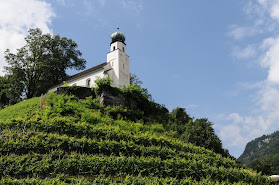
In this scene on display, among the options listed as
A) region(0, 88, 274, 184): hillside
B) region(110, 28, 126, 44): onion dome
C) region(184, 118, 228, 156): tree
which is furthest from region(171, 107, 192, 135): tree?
region(110, 28, 126, 44): onion dome

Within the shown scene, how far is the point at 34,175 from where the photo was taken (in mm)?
10117

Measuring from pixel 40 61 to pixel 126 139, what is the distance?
26.0 m

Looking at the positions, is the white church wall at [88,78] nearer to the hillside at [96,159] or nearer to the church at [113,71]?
the church at [113,71]

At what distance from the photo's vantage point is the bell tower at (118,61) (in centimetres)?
3656

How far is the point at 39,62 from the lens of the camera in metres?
35.3

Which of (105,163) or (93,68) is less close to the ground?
(93,68)

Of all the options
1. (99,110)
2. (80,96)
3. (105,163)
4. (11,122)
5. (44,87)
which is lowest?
(105,163)

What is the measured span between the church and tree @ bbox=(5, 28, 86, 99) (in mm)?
2385

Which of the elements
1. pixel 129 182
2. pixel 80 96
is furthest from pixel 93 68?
pixel 129 182

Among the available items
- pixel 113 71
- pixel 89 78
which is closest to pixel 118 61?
pixel 113 71

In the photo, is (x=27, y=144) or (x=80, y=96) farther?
(x=80, y=96)

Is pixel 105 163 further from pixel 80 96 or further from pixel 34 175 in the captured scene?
pixel 80 96

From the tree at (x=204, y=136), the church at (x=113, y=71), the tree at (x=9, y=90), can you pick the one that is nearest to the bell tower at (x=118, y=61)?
the church at (x=113, y=71)

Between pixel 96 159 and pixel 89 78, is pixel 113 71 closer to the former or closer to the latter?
pixel 89 78
